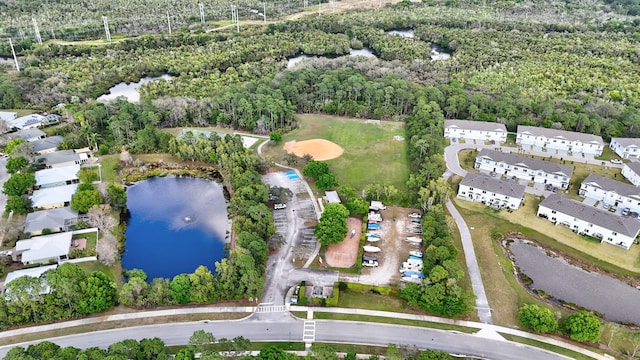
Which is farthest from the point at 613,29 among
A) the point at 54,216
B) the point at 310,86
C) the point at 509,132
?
the point at 54,216

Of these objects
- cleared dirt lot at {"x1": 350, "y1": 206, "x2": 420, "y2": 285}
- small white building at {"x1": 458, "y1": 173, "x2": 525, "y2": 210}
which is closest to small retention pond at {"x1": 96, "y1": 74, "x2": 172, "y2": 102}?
cleared dirt lot at {"x1": 350, "y1": 206, "x2": 420, "y2": 285}

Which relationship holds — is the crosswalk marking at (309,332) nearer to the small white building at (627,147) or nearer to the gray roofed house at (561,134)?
the gray roofed house at (561,134)

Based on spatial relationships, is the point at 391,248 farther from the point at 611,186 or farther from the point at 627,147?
the point at 627,147

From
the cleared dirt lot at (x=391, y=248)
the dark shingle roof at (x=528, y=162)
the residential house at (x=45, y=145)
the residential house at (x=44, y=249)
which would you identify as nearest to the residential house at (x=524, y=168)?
the dark shingle roof at (x=528, y=162)

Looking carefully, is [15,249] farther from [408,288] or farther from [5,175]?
[408,288]

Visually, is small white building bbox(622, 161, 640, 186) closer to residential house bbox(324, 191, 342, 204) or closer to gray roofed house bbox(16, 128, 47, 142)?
residential house bbox(324, 191, 342, 204)

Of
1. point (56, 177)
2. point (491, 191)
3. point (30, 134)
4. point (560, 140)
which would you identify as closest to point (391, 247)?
point (491, 191)
